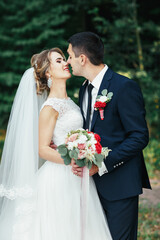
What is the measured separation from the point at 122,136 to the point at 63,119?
712 mm

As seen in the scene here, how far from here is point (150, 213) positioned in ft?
16.3

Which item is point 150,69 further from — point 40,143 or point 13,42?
point 40,143

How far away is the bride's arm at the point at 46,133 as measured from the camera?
292cm

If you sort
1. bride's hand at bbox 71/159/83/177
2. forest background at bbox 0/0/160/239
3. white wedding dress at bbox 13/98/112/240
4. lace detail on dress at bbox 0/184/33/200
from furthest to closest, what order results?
forest background at bbox 0/0/160/239, lace detail on dress at bbox 0/184/33/200, white wedding dress at bbox 13/98/112/240, bride's hand at bbox 71/159/83/177

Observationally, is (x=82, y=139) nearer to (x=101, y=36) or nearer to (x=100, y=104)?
(x=100, y=104)

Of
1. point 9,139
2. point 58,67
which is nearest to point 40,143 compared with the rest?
point 9,139

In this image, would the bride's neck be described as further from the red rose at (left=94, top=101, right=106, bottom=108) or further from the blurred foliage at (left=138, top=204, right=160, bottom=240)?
the blurred foliage at (left=138, top=204, right=160, bottom=240)

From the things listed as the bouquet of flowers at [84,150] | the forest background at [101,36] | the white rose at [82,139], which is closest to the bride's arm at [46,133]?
the bouquet of flowers at [84,150]

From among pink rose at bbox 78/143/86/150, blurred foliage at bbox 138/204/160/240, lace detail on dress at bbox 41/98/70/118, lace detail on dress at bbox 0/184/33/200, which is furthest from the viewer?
blurred foliage at bbox 138/204/160/240

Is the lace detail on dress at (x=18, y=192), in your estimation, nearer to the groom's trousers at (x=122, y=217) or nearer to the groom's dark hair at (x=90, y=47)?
the groom's trousers at (x=122, y=217)

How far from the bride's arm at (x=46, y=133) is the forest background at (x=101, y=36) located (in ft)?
15.3

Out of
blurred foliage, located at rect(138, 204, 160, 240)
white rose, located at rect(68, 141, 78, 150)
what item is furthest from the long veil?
blurred foliage, located at rect(138, 204, 160, 240)

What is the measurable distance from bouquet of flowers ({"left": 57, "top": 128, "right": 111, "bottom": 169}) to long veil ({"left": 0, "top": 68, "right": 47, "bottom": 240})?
673 millimetres

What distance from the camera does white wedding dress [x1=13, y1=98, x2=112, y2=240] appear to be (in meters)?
2.74
